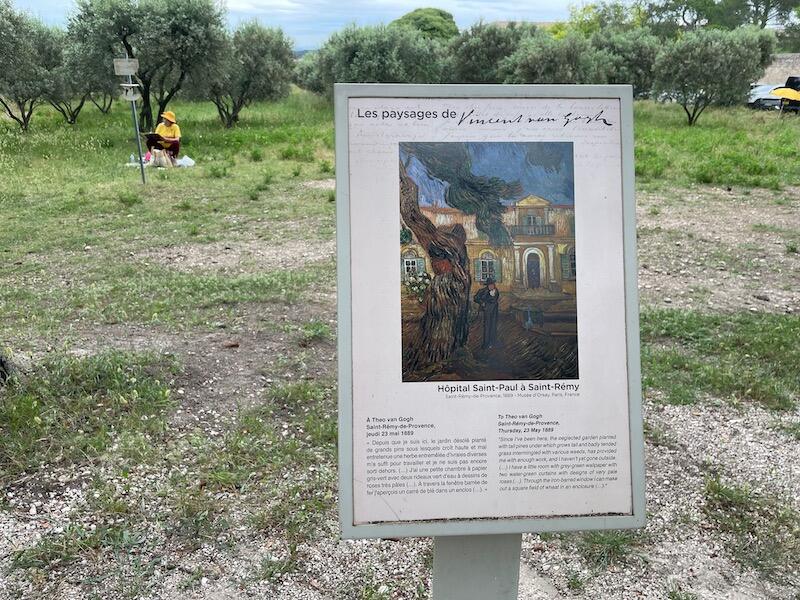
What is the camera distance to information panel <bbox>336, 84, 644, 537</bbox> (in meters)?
2.04

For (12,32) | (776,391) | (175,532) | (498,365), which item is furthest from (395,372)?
(12,32)

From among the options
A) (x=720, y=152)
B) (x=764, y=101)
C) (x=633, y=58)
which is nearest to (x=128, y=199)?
(x=720, y=152)

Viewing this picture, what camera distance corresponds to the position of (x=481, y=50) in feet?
94.3

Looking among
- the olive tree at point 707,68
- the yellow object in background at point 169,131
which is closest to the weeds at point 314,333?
the yellow object in background at point 169,131

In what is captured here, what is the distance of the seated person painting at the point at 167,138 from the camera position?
13.7m

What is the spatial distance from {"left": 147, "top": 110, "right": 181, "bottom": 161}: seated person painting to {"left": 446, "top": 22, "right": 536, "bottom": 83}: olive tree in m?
16.9

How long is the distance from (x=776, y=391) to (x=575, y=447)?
3.00m

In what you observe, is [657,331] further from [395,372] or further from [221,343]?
[395,372]

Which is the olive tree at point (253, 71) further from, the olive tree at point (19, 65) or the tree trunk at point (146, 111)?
Answer: the olive tree at point (19, 65)

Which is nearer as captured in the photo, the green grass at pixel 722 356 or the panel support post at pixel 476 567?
the panel support post at pixel 476 567

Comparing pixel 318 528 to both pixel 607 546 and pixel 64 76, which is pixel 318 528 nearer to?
pixel 607 546

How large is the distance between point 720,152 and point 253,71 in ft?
48.5

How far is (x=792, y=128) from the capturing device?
18.6m

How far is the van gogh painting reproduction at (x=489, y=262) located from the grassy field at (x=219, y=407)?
1.30 meters
